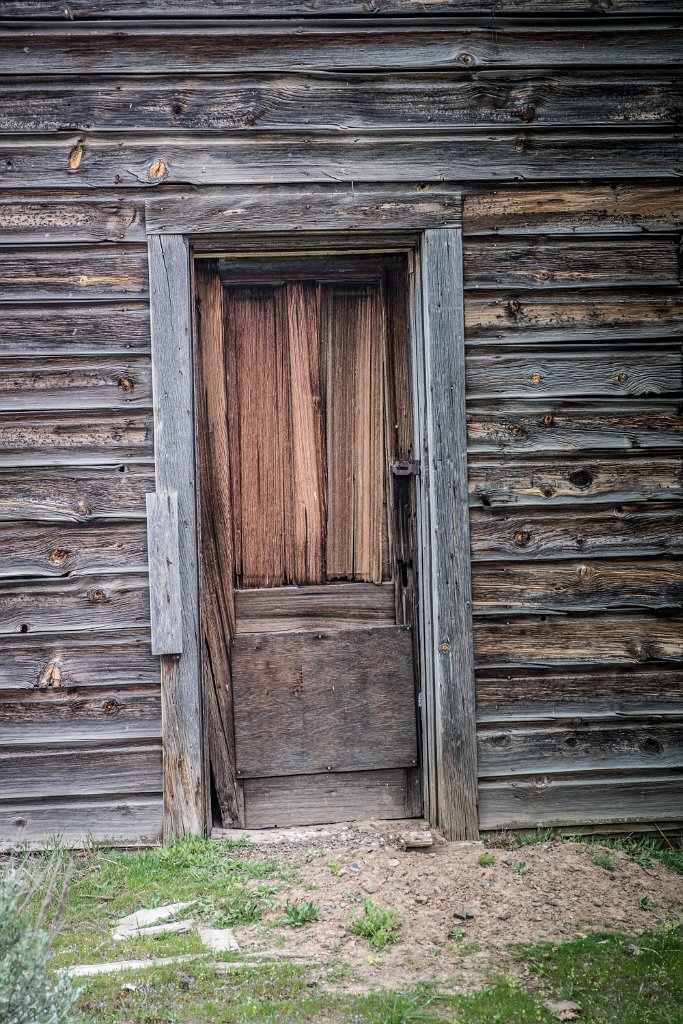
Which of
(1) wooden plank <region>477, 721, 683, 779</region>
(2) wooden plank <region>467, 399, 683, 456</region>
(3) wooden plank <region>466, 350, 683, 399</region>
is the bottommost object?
(1) wooden plank <region>477, 721, 683, 779</region>

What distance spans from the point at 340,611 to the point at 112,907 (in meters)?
1.59

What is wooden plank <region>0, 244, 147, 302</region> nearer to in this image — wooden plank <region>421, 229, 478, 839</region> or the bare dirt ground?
wooden plank <region>421, 229, 478, 839</region>

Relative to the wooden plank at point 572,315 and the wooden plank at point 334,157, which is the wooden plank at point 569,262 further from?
the wooden plank at point 334,157

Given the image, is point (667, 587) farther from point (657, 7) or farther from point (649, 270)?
point (657, 7)

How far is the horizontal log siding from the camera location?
4.03 m

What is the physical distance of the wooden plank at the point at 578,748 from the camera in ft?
13.2

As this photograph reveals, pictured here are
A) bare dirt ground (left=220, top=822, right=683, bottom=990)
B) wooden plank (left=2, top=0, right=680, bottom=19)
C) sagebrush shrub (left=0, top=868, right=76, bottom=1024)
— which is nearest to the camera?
sagebrush shrub (left=0, top=868, right=76, bottom=1024)

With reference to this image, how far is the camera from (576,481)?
4070 millimetres

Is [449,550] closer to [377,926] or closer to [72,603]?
[377,926]

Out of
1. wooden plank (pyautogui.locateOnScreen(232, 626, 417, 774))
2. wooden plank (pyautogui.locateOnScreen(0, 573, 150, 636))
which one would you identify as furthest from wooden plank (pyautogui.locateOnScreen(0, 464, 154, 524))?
wooden plank (pyautogui.locateOnScreen(232, 626, 417, 774))

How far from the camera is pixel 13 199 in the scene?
3.88 metres

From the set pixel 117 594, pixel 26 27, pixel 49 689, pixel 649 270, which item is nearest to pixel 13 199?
pixel 26 27

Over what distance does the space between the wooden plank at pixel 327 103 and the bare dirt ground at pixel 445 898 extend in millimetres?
2873

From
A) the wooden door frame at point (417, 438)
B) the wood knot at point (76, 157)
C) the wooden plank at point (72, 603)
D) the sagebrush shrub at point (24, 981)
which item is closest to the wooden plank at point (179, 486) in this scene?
the wooden door frame at point (417, 438)
